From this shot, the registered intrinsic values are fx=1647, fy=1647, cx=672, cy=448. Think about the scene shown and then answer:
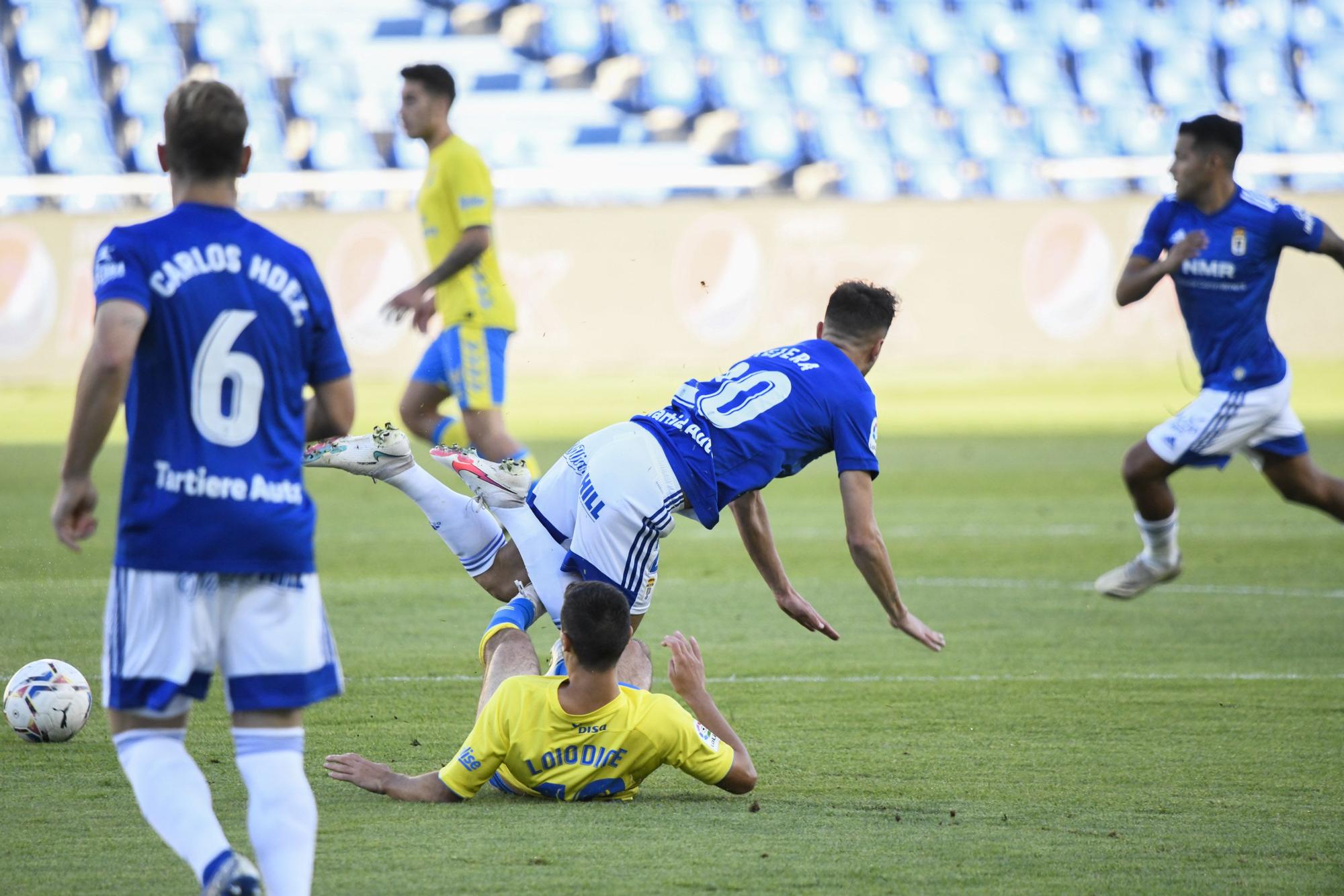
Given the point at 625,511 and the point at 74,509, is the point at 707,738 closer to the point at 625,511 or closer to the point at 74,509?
the point at 625,511

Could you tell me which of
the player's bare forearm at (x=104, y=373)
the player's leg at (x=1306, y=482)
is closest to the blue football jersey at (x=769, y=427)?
the player's bare forearm at (x=104, y=373)

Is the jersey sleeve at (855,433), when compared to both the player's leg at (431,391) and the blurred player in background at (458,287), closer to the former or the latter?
the blurred player in background at (458,287)

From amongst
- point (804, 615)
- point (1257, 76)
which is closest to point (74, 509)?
point (804, 615)

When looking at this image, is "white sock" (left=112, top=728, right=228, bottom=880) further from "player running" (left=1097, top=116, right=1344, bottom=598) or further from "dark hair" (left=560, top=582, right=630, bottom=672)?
"player running" (left=1097, top=116, right=1344, bottom=598)

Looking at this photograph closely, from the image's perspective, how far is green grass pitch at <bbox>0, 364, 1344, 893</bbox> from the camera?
394 centimetres

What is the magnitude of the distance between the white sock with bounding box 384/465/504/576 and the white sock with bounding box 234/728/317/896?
2546 mm

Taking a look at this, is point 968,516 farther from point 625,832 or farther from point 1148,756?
point 625,832

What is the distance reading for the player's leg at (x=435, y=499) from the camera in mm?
5781

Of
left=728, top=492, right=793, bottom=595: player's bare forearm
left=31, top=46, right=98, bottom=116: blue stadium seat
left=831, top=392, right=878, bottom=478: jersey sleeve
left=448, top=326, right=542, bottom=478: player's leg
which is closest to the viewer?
left=831, top=392, right=878, bottom=478: jersey sleeve

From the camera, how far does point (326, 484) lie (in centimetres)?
1476

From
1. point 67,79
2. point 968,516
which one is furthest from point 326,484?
point 67,79

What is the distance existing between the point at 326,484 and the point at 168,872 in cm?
1115

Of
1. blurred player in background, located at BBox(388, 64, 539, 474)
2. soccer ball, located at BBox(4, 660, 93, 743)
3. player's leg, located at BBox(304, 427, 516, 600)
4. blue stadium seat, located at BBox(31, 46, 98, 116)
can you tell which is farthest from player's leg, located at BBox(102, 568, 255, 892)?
blue stadium seat, located at BBox(31, 46, 98, 116)

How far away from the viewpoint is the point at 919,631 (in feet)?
14.6
